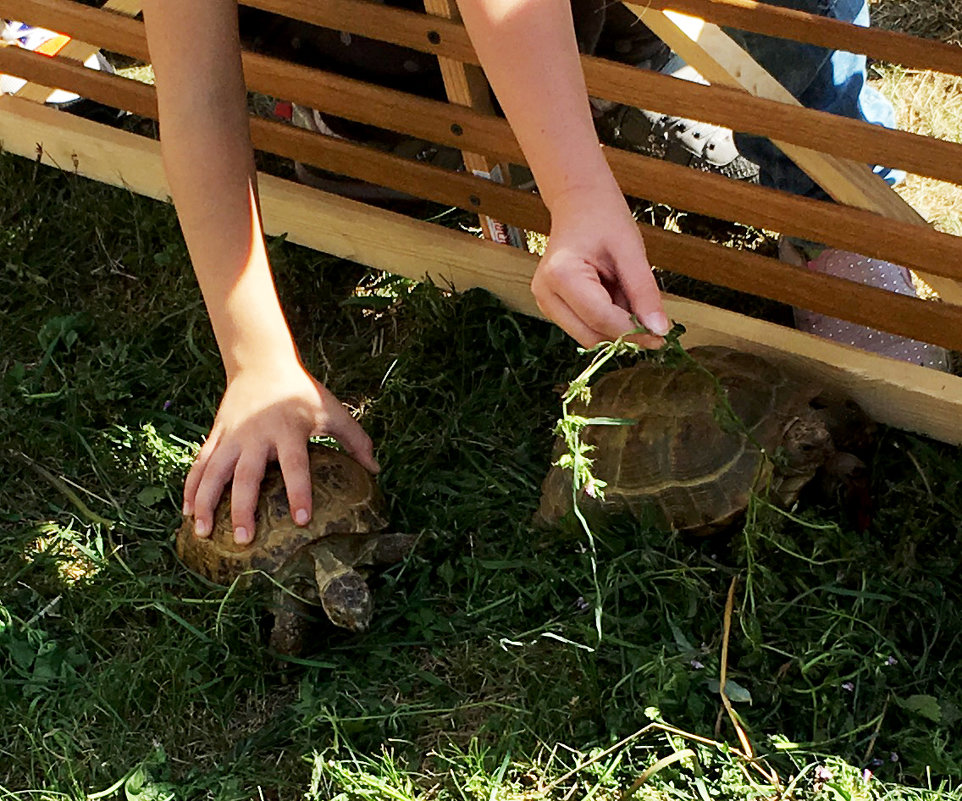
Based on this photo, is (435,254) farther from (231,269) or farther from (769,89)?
(769,89)

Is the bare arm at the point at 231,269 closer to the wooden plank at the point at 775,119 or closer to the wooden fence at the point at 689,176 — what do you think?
the wooden fence at the point at 689,176

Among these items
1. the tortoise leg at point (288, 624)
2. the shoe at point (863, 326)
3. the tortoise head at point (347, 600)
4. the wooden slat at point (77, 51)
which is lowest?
the tortoise leg at point (288, 624)

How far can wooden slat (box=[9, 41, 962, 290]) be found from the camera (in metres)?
1.97

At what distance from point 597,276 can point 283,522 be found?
817 millimetres

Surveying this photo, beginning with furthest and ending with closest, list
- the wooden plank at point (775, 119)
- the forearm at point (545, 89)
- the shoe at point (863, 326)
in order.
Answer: the shoe at point (863, 326)
the wooden plank at point (775, 119)
the forearm at point (545, 89)

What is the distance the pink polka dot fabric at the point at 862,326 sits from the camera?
224 centimetres

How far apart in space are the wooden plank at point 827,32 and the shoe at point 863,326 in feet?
1.68

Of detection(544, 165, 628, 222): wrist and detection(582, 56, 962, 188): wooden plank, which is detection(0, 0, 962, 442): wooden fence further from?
detection(544, 165, 628, 222): wrist

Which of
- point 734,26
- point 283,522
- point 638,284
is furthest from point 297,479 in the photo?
point 734,26

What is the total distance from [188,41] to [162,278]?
2.77ft

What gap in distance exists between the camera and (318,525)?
6.46 feet

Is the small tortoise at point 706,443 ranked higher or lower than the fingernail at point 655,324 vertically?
lower

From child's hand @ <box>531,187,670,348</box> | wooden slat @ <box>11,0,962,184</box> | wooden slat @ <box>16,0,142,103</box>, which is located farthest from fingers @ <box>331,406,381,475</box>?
wooden slat @ <box>16,0,142,103</box>

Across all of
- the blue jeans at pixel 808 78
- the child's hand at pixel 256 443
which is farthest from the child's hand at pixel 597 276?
the blue jeans at pixel 808 78
